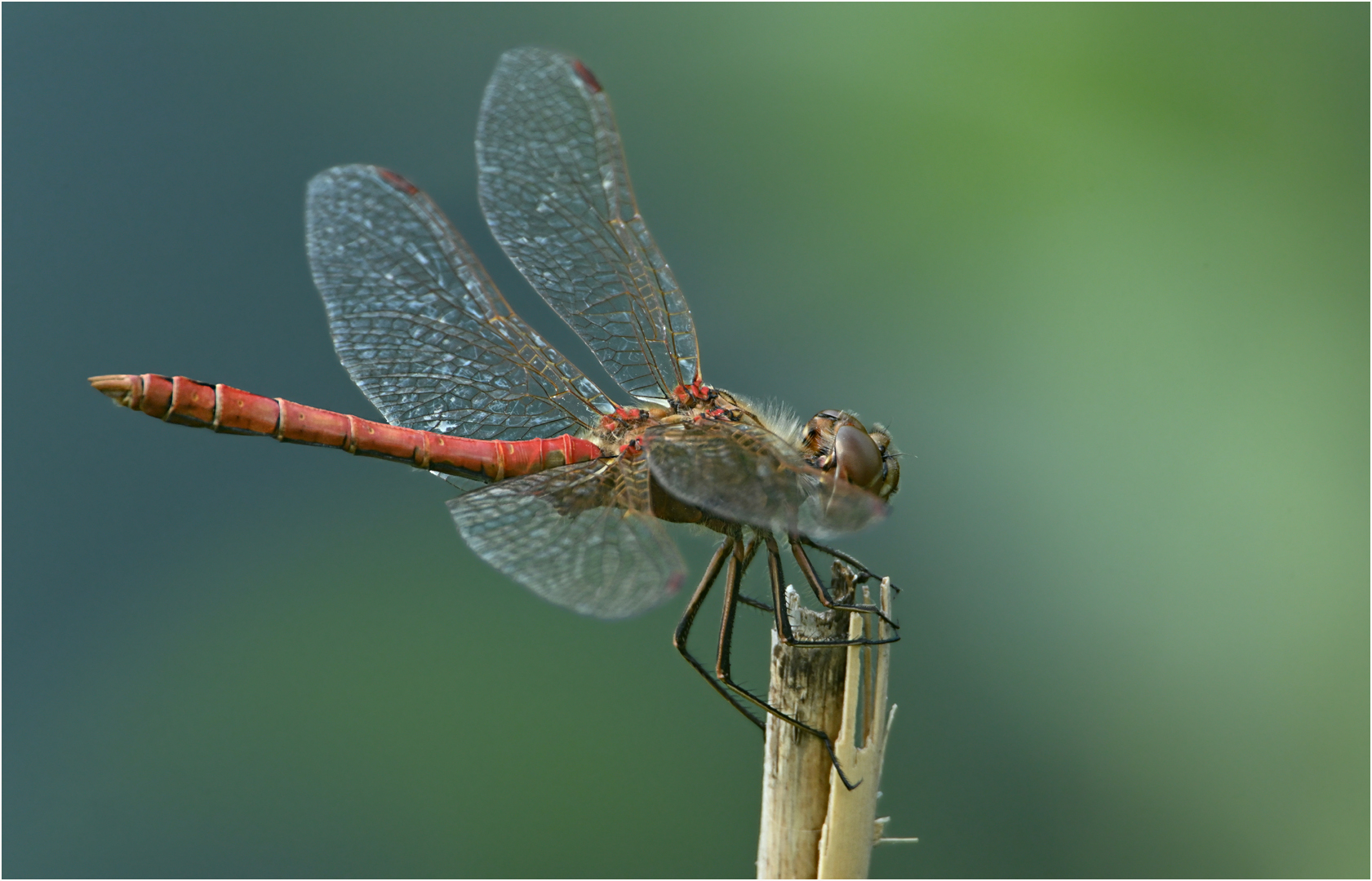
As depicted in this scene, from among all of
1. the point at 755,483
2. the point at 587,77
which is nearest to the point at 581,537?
Answer: the point at 755,483

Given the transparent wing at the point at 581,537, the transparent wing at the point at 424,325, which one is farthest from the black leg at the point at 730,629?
the transparent wing at the point at 424,325

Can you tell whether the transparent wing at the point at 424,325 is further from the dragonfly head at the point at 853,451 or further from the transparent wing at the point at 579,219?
the dragonfly head at the point at 853,451

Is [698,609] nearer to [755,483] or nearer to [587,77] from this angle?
[755,483]

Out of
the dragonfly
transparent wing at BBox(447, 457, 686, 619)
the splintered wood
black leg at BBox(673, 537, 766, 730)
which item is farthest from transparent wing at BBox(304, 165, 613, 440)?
the splintered wood

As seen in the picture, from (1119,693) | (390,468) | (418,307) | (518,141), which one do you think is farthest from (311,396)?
(1119,693)

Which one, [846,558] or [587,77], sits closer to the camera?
[846,558]

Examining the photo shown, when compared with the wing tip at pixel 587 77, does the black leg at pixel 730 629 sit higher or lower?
lower
